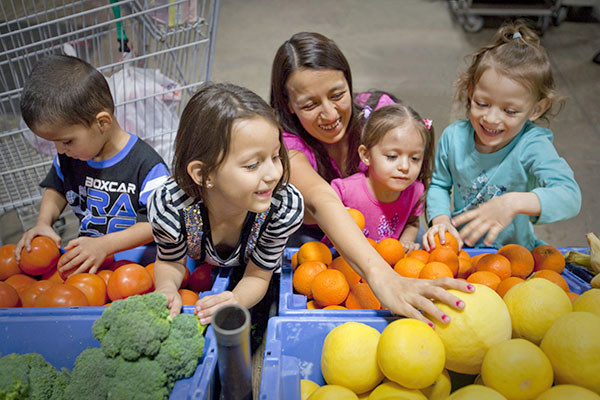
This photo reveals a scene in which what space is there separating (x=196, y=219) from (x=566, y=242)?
198 cm

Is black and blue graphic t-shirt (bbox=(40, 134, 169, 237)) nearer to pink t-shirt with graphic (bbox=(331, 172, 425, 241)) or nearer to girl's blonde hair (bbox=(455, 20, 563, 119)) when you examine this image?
pink t-shirt with graphic (bbox=(331, 172, 425, 241))

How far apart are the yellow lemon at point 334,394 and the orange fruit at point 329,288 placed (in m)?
0.29

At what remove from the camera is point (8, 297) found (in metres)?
1.07

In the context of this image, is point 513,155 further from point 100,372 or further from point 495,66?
point 100,372

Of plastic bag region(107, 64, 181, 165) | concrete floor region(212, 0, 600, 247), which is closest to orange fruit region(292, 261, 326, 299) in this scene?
plastic bag region(107, 64, 181, 165)

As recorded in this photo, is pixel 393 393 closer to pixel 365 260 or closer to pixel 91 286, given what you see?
pixel 365 260

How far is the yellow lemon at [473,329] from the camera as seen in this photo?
812 mm

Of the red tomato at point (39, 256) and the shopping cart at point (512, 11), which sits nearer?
the red tomato at point (39, 256)

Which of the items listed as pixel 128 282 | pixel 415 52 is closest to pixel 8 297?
pixel 128 282

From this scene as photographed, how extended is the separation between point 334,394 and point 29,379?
22.6 inches

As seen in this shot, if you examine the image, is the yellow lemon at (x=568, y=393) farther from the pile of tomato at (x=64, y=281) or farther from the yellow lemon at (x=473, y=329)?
the pile of tomato at (x=64, y=281)

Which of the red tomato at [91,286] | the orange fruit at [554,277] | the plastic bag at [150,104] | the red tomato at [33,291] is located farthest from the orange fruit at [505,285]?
the plastic bag at [150,104]

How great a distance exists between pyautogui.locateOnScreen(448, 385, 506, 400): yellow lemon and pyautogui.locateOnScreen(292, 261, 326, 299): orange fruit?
486 mm

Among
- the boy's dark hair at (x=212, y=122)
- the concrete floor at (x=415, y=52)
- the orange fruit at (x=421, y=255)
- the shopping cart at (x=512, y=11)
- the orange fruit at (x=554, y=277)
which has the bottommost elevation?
the concrete floor at (x=415, y=52)
